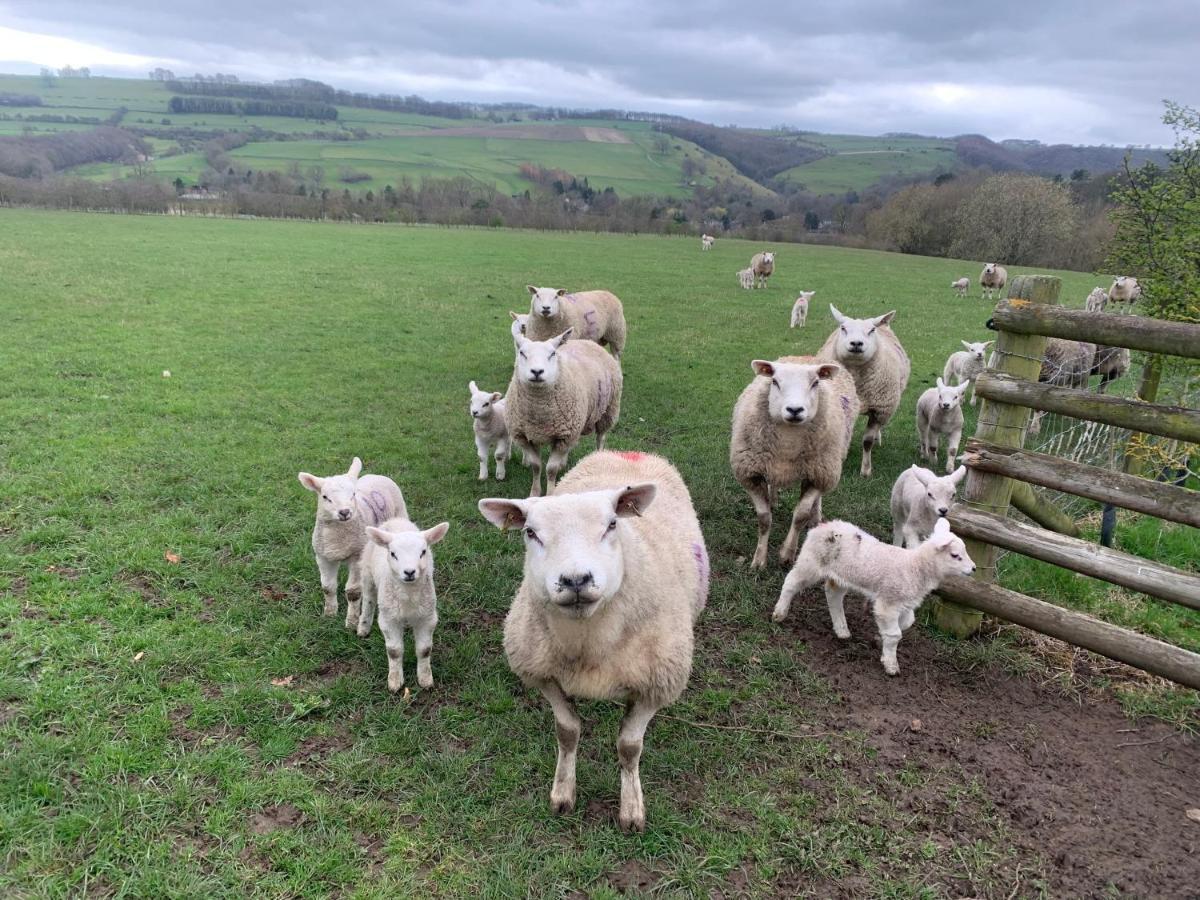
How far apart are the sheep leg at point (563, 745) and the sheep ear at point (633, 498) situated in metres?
1.04

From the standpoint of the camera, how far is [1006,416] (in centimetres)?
474

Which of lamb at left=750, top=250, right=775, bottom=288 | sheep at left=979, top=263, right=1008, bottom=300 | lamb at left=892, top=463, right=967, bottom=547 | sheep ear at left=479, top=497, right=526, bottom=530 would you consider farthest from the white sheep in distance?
sheep at left=979, top=263, right=1008, bottom=300

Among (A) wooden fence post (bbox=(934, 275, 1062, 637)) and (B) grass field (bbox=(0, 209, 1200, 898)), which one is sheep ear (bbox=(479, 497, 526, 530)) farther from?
(A) wooden fence post (bbox=(934, 275, 1062, 637))

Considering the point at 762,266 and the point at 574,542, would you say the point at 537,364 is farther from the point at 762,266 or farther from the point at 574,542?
the point at 762,266

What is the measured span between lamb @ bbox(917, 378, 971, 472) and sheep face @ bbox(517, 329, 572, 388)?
5030 millimetres

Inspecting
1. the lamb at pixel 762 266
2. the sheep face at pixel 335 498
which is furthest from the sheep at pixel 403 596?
the lamb at pixel 762 266

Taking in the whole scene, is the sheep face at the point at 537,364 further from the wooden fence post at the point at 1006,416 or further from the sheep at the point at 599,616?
the wooden fence post at the point at 1006,416

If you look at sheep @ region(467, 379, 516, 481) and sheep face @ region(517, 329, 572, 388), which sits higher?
sheep face @ region(517, 329, 572, 388)

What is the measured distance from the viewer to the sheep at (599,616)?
2.99m

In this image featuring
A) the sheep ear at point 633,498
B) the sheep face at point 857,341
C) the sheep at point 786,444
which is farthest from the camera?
the sheep face at point 857,341

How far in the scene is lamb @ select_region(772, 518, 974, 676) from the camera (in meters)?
4.75

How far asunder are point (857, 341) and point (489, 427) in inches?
181

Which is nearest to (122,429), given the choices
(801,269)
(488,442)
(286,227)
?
(488,442)

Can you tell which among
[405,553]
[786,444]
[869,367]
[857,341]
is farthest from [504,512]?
[869,367]
